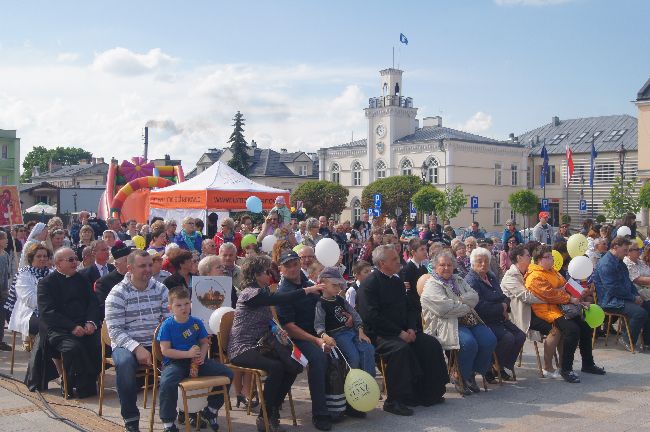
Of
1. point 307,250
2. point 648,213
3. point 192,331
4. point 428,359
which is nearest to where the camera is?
point 192,331

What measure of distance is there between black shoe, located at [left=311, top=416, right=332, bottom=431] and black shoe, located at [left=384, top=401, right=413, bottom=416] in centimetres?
72

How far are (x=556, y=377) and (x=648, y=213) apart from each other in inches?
1727

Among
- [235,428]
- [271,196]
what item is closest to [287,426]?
[235,428]

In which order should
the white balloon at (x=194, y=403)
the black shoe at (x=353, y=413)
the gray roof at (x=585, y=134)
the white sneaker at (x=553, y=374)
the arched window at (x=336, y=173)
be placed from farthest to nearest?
1. the arched window at (x=336, y=173)
2. the gray roof at (x=585, y=134)
3. the white sneaker at (x=553, y=374)
4. the black shoe at (x=353, y=413)
5. the white balloon at (x=194, y=403)

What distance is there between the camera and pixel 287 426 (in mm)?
6680

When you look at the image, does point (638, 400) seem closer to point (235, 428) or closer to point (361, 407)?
point (361, 407)

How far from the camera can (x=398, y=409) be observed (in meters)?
7.07

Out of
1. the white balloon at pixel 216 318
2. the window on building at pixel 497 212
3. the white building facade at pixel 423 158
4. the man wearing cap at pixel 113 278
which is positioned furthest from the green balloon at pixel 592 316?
the window on building at pixel 497 212

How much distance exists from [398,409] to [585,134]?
66711 mm

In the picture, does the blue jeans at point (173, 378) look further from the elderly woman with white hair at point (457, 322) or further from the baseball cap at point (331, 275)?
the elderly woman with white hair at point (457, 322)

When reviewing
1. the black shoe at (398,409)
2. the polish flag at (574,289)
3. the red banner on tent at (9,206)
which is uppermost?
the red banner on tent at (9,206)

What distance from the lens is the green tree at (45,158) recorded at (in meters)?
104

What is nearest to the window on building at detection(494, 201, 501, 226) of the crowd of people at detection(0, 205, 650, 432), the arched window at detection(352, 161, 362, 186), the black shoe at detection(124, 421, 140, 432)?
the arched window at detection(352, 161, 362, 186)

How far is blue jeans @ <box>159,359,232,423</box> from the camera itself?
19.9 feet
